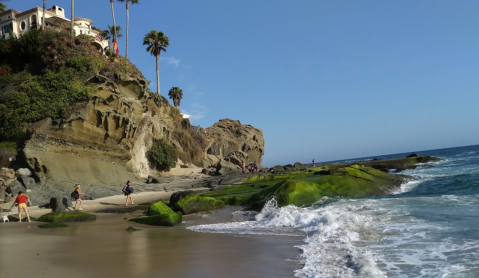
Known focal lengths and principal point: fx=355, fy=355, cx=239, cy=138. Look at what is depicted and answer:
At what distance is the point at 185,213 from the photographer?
A: 1483cm

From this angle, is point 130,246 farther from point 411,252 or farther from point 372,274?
point 411,252

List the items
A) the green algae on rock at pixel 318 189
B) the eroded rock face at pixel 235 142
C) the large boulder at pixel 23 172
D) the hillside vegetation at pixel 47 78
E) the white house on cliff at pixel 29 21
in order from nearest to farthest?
the green algae on rock at pixel 318 189 → the large boulder at pixel 23 172 → the hillside vegetation at pixel 47 78 → the white house on cliff at pixel 29 21 → the eroded rock face at pixel 235 142

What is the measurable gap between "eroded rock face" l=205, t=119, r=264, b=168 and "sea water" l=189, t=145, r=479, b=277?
134ft

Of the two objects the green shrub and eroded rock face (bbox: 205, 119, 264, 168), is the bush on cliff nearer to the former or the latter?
the green shrub

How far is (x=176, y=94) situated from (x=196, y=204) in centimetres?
5123

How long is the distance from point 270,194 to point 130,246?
7.69 meters

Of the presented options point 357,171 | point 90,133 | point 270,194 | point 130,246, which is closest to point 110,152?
point 90,133

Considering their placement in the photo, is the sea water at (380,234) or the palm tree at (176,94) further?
the palm tree at (176,94)

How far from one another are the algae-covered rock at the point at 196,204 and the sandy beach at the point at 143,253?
131 inches

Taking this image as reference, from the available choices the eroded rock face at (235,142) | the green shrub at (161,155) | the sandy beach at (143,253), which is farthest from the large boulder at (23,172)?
the eroded rock face at (235,142)

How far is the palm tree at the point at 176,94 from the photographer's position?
64.2 metres

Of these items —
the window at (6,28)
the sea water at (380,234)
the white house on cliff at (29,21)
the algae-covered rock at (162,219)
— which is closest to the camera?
the sea water at (380,234)

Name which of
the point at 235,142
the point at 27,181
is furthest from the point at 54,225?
the point at 235,142

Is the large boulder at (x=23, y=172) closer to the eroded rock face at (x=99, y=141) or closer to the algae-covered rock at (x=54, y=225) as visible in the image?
the eroded rock face at (x=99, y=141)
